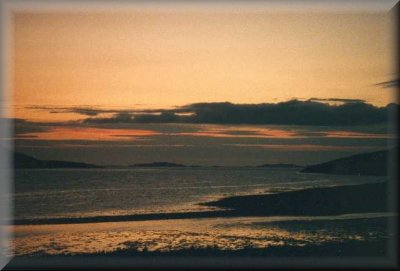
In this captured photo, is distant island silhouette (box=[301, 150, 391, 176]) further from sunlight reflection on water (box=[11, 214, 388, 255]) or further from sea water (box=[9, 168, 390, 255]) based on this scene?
sunlight reflection on water (box=[11, 214, 388, 255])

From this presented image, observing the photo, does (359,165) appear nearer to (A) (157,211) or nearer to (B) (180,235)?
(B) (180,235)

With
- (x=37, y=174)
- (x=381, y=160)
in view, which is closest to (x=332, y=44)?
(x=381, y=160)

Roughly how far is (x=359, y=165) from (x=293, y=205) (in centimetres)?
73

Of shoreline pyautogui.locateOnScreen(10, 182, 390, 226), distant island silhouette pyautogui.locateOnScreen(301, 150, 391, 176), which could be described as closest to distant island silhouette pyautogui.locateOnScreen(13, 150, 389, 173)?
distant island silhouette pyautogui.locateOnScreen(301, 150, 391, 176)

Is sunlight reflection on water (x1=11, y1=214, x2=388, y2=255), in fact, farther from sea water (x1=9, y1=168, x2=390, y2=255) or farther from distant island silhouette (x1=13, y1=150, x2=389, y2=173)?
distant island silhouette (x1=13, y1=150, x2=389, y2=173)

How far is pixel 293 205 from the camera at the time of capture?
5.89m

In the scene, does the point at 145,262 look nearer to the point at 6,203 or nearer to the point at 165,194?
the point at 165,194

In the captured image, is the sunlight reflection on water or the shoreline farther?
the shoreline

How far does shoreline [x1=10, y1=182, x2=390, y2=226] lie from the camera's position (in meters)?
5.66

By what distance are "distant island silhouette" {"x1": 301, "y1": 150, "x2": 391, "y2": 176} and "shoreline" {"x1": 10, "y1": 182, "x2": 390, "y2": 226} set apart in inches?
5.3

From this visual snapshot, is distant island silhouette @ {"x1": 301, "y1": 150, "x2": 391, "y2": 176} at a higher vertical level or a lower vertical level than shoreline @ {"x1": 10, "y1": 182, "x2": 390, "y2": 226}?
higher

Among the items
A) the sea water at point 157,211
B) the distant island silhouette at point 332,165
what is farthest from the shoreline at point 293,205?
the distant island silhouette at point 332,165

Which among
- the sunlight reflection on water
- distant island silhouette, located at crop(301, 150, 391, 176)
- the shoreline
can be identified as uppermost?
distant island silhouette, located at crop(301, 150, 391, 176)

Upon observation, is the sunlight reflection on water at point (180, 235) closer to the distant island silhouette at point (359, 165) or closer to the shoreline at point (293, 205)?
the shoreline at point (293, 205)
